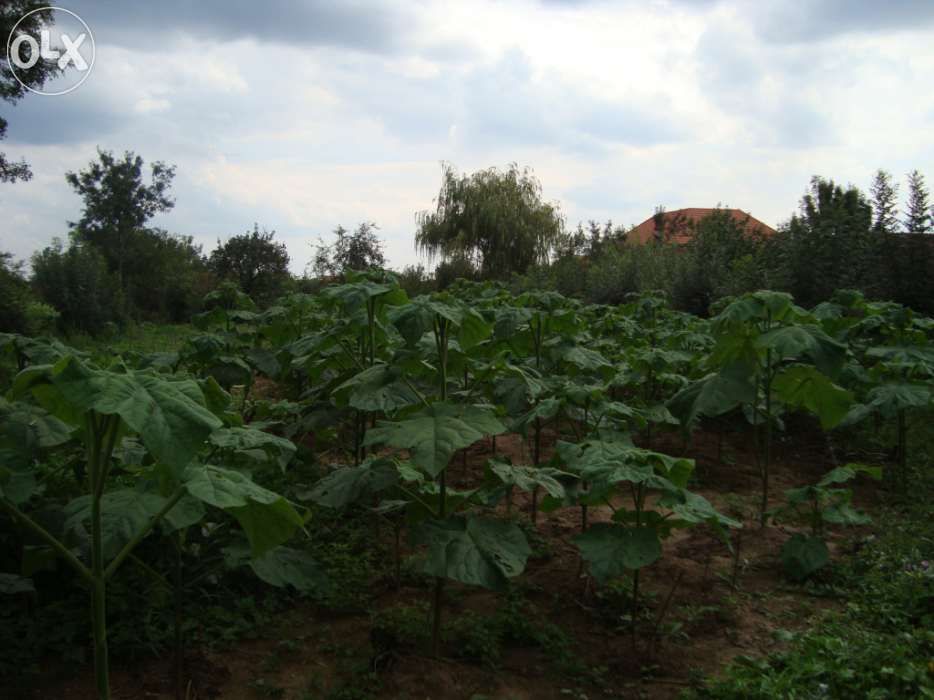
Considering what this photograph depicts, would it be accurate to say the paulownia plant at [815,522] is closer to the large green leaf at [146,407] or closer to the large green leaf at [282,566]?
the large green leaf at [282,566]

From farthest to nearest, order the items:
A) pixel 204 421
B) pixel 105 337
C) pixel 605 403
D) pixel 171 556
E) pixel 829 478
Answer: pixel 105 337 < pixel 829 478 < pixel 605 403 < pixel 171 556 < pixel 204 421

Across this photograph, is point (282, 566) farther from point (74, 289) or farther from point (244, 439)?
point (74, 289)

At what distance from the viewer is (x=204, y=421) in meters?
1.67

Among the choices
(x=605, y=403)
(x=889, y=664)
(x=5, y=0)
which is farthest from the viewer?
(x=5, y=0)

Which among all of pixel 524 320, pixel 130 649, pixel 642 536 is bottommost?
pixel 130 649

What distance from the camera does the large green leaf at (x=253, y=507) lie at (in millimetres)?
1896

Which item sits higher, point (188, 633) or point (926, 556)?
point (926, 556)

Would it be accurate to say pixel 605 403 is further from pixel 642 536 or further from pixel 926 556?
pixel 926 556

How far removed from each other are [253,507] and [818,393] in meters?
3.20

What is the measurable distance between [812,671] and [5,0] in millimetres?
18254

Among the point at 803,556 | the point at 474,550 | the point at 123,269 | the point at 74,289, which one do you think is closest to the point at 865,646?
the point at 803,556

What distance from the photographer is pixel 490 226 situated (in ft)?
92.3

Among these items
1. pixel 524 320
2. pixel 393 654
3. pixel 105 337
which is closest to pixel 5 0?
pixel 105 337

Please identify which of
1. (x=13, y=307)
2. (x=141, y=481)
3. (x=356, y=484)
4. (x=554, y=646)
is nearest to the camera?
(x=141, y=481)
